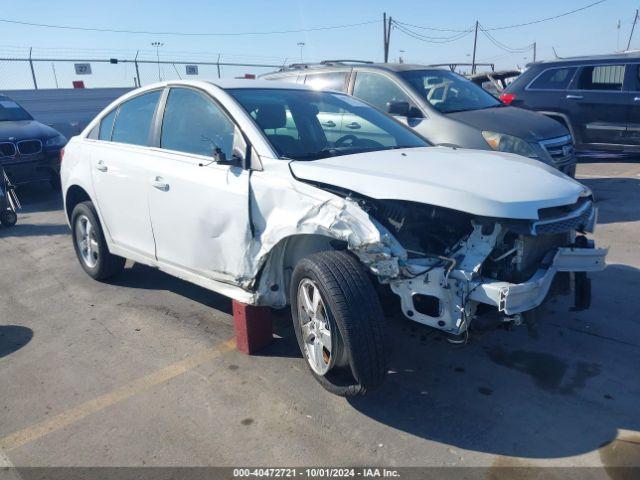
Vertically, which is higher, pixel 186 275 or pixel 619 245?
pixel 186 275

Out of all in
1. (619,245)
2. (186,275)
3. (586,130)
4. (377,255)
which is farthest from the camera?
(586,130)

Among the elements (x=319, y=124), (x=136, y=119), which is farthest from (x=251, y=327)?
(x=136, y=119)

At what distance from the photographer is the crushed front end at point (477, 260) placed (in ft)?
9.23

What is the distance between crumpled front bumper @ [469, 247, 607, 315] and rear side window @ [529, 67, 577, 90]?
772 cm

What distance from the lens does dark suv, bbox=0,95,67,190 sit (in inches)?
356

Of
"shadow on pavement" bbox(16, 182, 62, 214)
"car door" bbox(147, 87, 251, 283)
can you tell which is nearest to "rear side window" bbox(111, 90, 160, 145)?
"car door" bbox(147, 87, 251, 283)

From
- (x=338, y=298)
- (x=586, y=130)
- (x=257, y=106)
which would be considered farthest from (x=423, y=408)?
(x=586, y=130)

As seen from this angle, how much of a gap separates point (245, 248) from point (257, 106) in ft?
3.44

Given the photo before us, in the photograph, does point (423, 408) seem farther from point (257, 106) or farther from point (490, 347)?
point (257, 106)

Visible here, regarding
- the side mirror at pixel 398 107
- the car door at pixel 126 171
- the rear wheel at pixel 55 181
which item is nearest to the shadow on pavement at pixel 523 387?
the car door at pixel 126 171

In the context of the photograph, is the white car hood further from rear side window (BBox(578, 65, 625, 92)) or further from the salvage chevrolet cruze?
rear side window (BBox(578, 65, 625, 92))

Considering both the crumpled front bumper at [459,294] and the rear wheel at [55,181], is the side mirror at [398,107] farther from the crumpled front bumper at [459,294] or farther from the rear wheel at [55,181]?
the rear wheel at [55,181]

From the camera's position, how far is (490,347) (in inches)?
151

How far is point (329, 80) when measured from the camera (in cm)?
768
